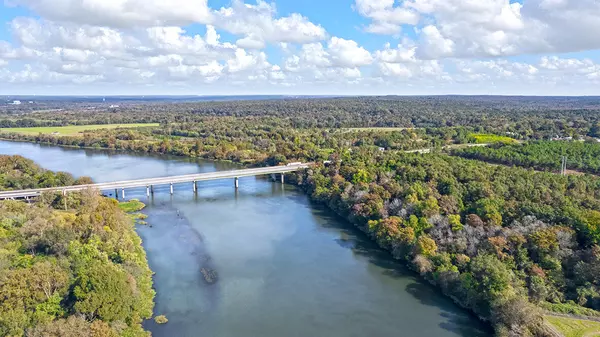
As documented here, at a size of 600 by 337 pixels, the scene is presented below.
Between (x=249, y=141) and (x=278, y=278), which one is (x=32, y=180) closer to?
(x=278, y=278)

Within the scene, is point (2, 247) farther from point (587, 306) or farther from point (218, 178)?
point (587, 306)

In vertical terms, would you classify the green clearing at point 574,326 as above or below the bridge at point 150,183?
below

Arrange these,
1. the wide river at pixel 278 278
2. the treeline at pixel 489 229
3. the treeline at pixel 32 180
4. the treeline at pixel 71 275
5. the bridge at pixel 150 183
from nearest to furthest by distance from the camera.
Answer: the treeline at pixel 71 275 → the wide river at pixel 278 278 → the treeline at pixel 489 229 → the bridge at pixel 150 183 → the treeline at pixel 32 180

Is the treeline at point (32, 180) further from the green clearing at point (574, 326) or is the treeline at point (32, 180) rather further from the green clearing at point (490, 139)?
the green clearing at point (490, 139)

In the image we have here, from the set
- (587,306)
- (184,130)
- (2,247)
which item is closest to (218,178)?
(2,247)

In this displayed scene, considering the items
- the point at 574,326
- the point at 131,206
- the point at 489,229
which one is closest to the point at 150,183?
the point at 131,206

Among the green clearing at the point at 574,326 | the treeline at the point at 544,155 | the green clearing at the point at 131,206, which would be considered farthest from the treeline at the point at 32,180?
the treeline at the point at 544,155

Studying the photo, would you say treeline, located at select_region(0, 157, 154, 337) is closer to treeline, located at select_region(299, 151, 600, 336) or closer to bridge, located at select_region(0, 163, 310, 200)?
bridge, located at select_region(0, 163, 310, 200)
